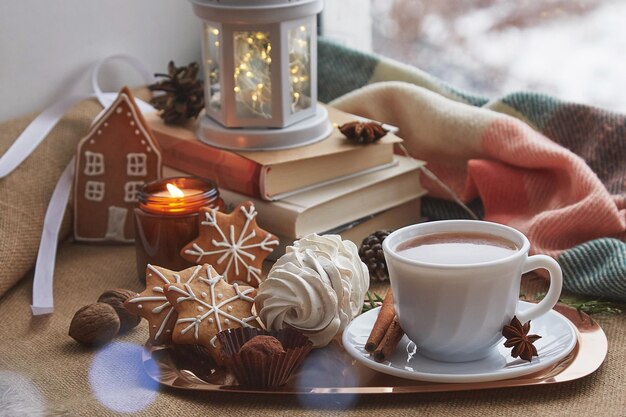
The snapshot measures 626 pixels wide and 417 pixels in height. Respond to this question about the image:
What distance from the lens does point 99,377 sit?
2.63 ft

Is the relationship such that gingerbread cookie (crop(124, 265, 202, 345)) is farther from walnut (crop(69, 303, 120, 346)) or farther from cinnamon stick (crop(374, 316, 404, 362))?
cinnamon stick (crop(374, 316, 404, 362))

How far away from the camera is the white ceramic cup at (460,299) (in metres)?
0.72

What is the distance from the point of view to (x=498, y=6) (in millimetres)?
1326

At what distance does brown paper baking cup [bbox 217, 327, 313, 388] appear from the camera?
0.73 meters

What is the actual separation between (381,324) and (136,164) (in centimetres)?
46

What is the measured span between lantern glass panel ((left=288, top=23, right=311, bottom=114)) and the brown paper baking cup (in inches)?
16.0

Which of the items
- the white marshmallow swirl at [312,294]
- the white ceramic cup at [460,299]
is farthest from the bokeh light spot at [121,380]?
the white ceramic cup at [460,299]

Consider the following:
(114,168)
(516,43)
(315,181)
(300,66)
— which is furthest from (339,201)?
(516,43)

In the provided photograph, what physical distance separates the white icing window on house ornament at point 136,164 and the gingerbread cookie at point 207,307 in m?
0.33

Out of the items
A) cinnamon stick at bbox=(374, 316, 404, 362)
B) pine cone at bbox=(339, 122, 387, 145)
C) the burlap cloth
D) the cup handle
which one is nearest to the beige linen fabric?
the burlap cloth

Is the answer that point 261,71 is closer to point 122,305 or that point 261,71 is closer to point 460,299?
point 122,305

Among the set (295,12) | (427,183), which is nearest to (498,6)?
(427,183)

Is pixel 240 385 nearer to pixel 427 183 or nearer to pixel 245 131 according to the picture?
pixel 245 131

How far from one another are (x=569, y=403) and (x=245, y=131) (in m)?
0.53
